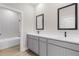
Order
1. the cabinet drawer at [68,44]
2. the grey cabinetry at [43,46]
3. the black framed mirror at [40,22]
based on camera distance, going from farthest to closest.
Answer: the black framed mirror at [40,22], the grey cabinetry at [43,46], the cabinet drawer at [68,44]

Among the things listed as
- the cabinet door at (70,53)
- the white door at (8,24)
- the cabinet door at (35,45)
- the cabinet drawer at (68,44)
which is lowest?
the cabinet door at (35,45)

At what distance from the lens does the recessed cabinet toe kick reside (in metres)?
1.72

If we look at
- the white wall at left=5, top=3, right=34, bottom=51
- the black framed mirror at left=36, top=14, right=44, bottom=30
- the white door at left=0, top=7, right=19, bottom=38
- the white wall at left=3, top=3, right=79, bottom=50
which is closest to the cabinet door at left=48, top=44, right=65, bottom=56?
the white wall at left=3, top=3, right=79, bottom=50

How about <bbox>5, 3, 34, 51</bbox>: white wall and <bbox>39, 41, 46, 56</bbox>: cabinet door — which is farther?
<bbox>5, 3, 34, 51</bbox>: white wall

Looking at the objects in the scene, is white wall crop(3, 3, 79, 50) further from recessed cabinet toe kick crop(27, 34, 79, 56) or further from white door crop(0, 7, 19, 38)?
white door crop(0, 7, 19, 38)

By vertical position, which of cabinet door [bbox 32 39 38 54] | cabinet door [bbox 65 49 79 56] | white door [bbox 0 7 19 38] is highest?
white door [bbox 0 7 19 38]

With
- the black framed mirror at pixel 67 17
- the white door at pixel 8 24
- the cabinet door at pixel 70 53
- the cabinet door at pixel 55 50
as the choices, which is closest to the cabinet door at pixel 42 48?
the cabinet door at pixel 55 50

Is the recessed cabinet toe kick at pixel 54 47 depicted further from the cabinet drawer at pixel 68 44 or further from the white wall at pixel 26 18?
the white wall at pixel 26 18

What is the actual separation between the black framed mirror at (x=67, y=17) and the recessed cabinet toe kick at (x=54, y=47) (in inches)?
24.0

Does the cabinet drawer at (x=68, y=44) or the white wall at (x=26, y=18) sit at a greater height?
the white wall at (x=26, y=18)

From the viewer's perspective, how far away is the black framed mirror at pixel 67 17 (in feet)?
7.39

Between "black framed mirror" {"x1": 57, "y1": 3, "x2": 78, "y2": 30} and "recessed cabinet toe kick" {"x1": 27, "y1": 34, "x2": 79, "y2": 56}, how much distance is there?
24.0 inches

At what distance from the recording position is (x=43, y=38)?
273cm

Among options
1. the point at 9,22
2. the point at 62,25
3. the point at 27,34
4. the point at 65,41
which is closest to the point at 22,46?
the point at 27,34
